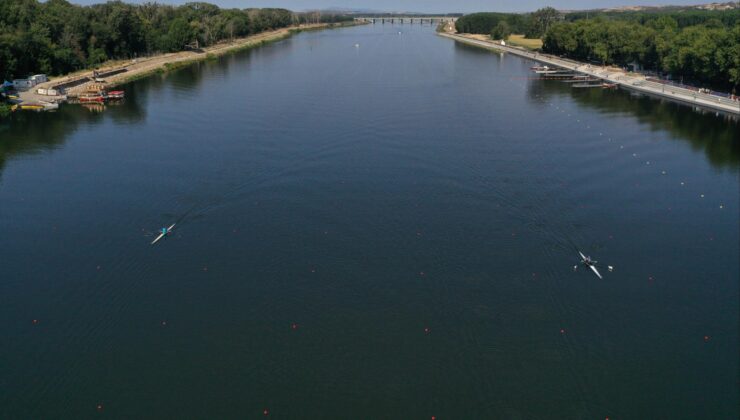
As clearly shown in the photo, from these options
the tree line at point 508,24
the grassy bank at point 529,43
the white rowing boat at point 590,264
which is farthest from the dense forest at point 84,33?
the tree line at point 508,24

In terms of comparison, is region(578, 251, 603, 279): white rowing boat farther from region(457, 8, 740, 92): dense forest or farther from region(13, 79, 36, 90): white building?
region(13, 79, 36, 90): white building

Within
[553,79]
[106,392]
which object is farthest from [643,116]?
[106,392]

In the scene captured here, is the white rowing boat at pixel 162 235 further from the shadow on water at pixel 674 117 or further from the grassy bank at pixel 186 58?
the grassy bank at pixel 186 58

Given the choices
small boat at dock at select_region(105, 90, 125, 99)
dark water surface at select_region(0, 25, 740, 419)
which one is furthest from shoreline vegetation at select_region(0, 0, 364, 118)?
dark water surface at select_region(0, 25, 740, 419)

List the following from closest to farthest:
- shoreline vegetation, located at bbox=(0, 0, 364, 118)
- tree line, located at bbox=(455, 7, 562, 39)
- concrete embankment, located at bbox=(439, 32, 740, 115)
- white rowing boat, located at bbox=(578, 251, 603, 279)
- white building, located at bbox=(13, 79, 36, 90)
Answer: white rowing boat, located at bbox=(578, 251, 603, 279) < concrete embankment, located at bbox=(439, 32, 740, 115) < white building, located at bbox=(13, 79, 36, 90) < shoreline vegetation, located at bbox=(0, 0, 364, 118) < tree line, located at bbox=(455, 7, 562, 39)

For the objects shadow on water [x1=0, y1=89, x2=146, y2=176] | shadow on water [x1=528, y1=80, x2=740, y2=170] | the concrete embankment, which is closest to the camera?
shadow on water [x1=0, y1=89, x2=146, y2=176]

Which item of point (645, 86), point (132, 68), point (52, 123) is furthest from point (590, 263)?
point (132, 68)

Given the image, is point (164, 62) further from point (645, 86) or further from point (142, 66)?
point (645, 86)

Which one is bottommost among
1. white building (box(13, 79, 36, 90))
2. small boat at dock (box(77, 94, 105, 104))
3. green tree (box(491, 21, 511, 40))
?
small boat at dock (box(77, 94, 105, 104))
